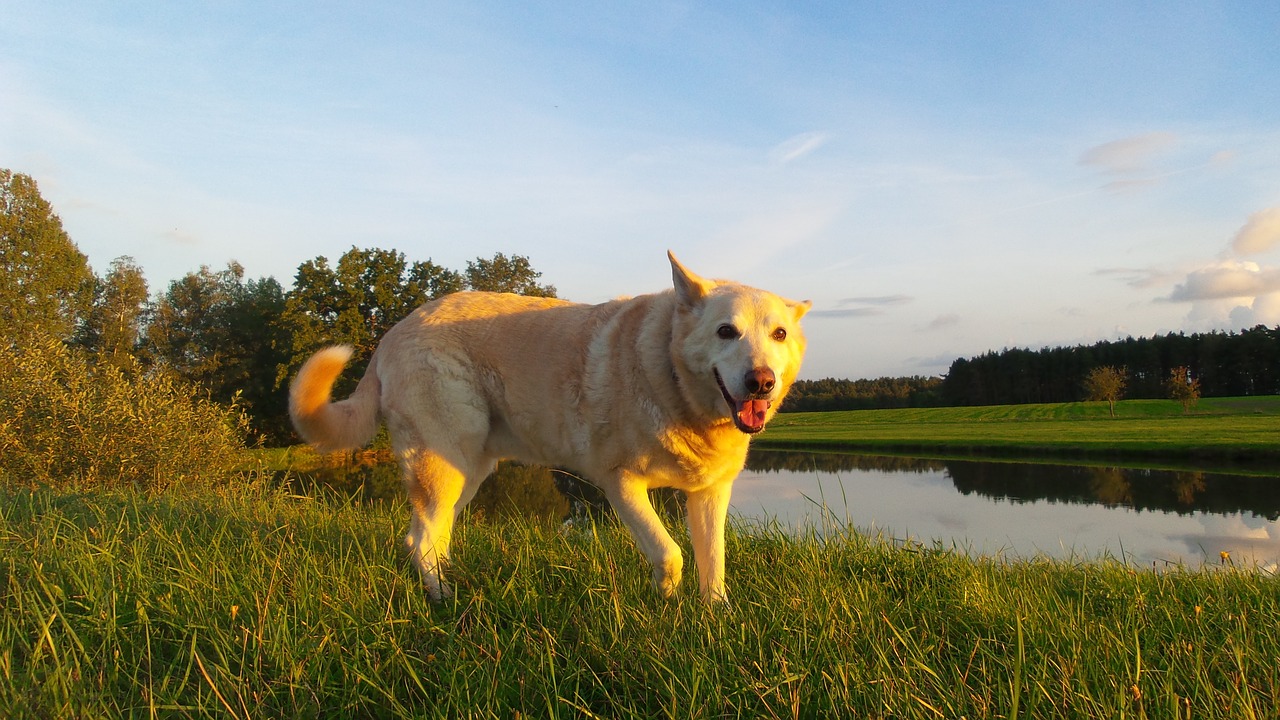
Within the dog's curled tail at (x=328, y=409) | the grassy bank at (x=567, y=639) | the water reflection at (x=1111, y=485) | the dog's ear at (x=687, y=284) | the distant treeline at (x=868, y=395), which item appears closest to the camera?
the grassy bank at (x=567, y=639)

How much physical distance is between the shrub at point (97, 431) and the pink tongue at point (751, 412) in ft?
46.3

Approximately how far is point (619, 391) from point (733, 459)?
0.86m

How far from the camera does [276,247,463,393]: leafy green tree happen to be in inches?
1433

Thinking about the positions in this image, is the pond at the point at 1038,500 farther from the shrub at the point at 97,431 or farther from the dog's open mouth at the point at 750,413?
the dog's open mouth at the point at 750,413

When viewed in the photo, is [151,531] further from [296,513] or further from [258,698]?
[258,698]

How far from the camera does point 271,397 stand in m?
45.8

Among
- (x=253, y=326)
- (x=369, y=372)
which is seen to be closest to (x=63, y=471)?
(x=369, y=372)

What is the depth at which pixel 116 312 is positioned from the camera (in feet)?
151

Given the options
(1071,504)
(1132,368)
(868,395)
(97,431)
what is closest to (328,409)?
(97,431)

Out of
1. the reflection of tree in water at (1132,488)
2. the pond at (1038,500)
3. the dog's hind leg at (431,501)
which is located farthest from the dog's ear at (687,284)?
the reflection of tree in water at (1132,488)

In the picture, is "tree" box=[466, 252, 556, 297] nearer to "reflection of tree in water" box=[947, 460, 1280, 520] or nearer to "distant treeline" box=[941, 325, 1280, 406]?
"reflection of tree in water" box=[947, 460, 1280, 520]

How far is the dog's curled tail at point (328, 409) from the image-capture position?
527 cm

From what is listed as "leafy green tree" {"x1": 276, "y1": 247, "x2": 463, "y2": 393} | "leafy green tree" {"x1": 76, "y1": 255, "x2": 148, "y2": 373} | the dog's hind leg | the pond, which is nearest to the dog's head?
the dog's hind leg

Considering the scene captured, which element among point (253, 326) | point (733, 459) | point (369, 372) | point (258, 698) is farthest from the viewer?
point (253, 326)
